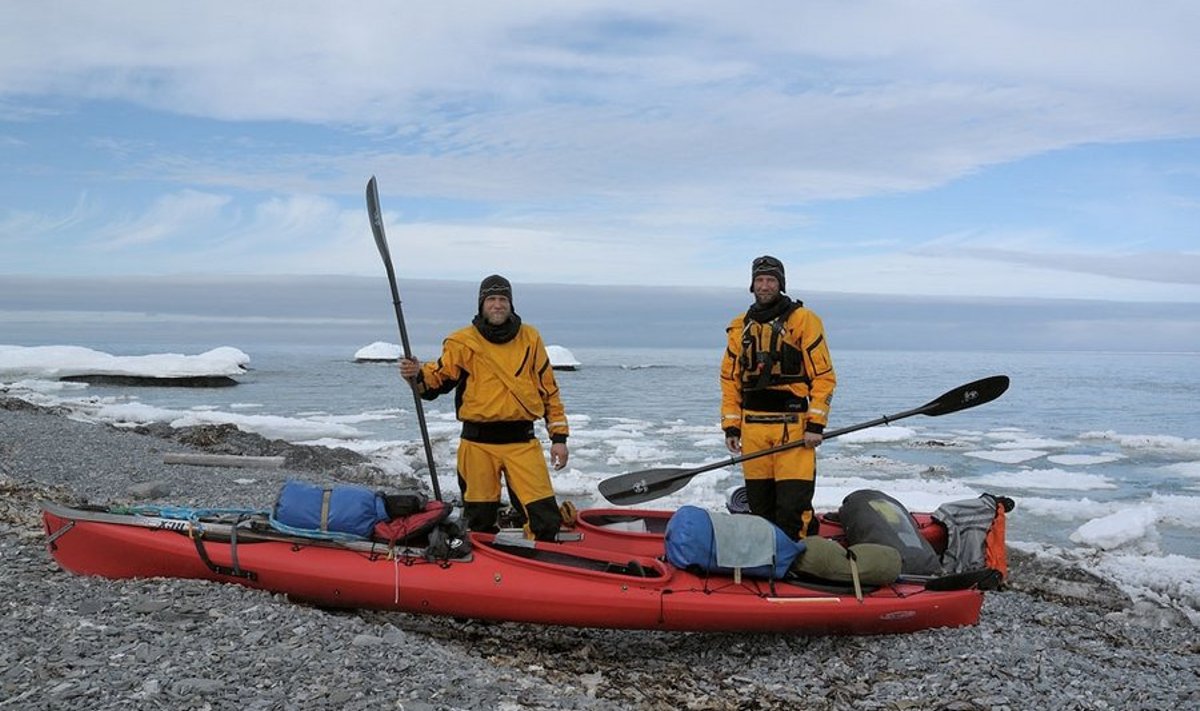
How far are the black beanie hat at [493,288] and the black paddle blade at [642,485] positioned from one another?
164 cm

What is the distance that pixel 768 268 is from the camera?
5.47 m

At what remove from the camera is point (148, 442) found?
40.1 ft

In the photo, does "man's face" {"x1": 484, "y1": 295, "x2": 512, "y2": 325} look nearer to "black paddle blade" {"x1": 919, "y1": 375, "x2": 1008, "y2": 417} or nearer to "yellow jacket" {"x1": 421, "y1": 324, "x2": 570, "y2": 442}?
"yellow jacket" {"x1": 421, "y1": 324, "x2": 570, "y2": 442}

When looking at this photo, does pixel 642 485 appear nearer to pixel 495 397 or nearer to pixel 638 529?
pixel 638 529

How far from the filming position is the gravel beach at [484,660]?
135 inches

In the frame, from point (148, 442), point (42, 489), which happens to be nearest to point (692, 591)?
point (42, 489)

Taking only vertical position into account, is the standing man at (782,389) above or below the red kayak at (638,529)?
above

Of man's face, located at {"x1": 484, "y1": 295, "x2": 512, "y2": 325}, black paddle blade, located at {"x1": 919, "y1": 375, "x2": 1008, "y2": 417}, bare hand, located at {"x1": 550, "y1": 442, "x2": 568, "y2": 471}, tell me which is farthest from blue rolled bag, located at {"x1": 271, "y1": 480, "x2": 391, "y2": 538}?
black paddle blade, located at {"x1": 919, "y1": 375, "x2": 1008, "y2": 417}

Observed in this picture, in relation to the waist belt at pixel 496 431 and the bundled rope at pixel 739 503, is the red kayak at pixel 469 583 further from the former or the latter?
the bundled rope at pixel 739 503

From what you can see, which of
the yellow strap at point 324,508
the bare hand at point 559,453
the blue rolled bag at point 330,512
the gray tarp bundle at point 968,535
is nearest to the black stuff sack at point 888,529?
the gray tarp bundle at point 968,535

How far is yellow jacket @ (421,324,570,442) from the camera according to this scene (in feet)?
16.9

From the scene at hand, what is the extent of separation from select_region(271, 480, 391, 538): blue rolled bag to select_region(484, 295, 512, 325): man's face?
1.18 m

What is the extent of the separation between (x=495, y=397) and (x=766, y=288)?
1740mm

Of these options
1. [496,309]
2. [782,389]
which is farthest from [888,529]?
[496,309]
